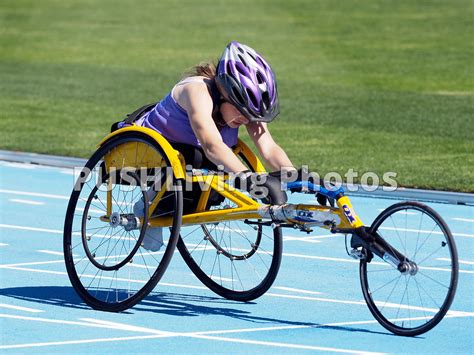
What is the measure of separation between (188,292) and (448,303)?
7.27 feet

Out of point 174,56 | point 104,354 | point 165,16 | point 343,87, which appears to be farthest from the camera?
point 165,16

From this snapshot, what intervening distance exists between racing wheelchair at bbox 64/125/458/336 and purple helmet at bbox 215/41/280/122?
0.47 m

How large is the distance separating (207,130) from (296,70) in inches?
753

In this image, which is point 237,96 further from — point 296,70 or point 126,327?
point 296,70

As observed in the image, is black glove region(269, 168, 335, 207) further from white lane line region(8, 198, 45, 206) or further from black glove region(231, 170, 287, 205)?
white lane line region(8, 198, 45, 206)

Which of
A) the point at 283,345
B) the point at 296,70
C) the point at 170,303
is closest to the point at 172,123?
the point at 170,303

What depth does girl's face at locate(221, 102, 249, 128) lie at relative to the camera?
25.5 feet

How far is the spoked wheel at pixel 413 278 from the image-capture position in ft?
22.9

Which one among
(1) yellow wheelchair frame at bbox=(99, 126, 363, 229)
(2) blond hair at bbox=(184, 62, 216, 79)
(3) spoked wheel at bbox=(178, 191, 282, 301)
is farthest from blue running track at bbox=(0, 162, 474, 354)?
(2) blond hair at bbox=(184, 62, 216, 79)

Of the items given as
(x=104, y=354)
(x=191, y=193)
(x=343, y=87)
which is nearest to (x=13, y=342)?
(x=104, y=354)

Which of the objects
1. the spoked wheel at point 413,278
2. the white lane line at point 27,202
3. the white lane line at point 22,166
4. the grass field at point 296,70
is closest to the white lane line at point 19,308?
the spoked wheel at point 413,278

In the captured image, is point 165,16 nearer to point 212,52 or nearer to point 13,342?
point 212,52

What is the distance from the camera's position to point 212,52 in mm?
30531

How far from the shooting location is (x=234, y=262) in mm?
9492
